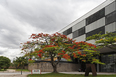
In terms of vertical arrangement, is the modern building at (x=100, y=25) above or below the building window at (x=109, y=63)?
above

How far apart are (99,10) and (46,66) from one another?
73.5ft

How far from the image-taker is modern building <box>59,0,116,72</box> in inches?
1097

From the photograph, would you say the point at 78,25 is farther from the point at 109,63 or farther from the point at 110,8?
the point at 109,63

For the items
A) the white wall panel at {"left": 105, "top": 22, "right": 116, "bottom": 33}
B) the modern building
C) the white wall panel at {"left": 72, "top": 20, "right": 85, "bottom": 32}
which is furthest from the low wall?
the white wall panel at {"left": 105, "top": 22, "right": 116, "bottom": 33}

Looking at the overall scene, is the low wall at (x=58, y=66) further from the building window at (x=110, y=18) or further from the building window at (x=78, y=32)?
the building window at (x=110, y=18)

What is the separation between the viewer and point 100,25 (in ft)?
100

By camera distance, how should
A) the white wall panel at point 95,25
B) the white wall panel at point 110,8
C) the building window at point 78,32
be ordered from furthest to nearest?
the building window at point 78,32, the white wall panel at point 95,25, the white wall panel at point 110,8

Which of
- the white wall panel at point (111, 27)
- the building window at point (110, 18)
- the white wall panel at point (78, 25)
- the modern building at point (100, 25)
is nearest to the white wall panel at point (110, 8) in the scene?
the modern building at point (100, 25)

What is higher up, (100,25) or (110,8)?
(110,8)

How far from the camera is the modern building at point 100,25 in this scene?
27866 mm

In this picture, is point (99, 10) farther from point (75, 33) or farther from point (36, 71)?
point (36, 71)

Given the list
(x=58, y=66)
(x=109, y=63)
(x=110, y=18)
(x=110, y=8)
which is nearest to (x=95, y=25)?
(x=110, y=18)

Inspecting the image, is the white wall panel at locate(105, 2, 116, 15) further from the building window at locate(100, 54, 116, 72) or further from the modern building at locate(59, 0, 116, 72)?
the building window at locate(100, 54, 116, 72)

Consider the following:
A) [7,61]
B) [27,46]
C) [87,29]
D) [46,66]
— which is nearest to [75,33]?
[87,29]
